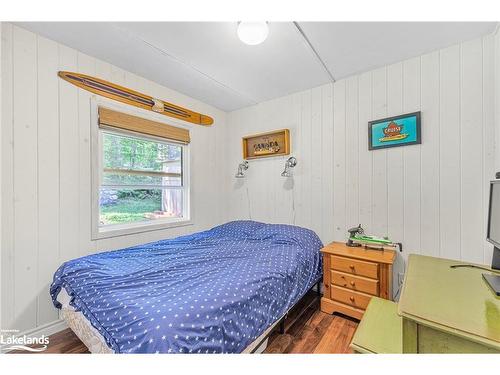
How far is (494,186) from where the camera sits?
1.25m

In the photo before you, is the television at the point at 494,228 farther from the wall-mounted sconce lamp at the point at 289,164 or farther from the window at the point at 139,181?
the window at the point at 139,181

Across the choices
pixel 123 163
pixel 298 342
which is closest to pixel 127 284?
pixel 298 342

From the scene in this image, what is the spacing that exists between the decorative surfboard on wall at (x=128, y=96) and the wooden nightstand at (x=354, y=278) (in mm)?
2307

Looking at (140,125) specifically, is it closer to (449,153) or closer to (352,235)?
(352,235)

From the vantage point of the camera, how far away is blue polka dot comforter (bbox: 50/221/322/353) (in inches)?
38.3

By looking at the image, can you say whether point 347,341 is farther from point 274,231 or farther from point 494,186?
point 494,186

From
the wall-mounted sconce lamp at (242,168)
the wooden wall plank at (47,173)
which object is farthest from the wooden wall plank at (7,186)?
the wall-mounted sconce lamp at (242,168)

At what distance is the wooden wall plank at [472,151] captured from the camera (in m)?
1.71

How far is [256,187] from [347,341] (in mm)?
1937

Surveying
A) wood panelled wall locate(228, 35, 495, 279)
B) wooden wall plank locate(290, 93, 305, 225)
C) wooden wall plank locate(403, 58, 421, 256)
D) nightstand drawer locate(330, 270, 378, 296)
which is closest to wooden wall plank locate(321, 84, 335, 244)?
wood panelled wall locate(228, 35, 495, 279)

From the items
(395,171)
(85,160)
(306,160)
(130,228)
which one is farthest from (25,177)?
(395,171)

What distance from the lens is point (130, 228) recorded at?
7.56 ft

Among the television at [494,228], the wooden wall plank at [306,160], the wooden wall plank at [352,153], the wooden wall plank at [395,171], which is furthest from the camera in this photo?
the wooden wall plank at [306,160]
